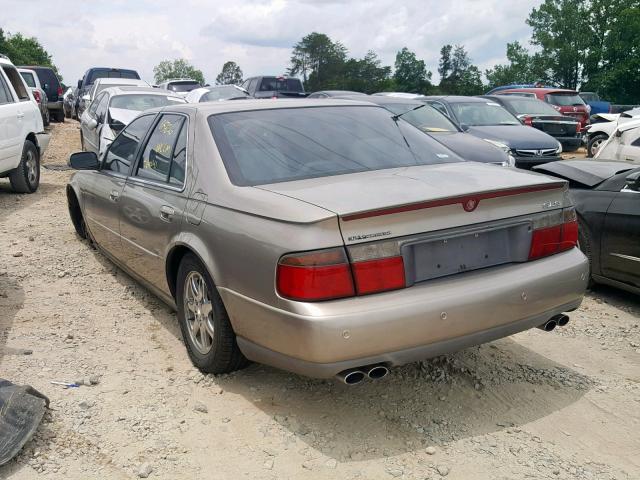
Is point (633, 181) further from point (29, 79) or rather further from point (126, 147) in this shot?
point (29, 79)

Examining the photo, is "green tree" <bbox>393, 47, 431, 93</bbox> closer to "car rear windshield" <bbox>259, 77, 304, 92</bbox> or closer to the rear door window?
"car rear windshield" <bbox>259, 77, 304, 92</bbox>

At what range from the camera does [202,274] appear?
3.50 m

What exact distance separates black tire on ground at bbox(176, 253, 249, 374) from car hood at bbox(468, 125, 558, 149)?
823 cm

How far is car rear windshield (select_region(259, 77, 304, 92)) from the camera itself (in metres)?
21.1

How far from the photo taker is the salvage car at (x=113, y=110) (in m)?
10.1

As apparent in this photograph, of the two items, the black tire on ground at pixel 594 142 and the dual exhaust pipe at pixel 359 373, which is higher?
the dual exhaust pipe at pixel 359 373

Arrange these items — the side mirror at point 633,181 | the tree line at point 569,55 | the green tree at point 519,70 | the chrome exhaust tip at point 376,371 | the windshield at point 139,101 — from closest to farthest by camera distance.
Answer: the chrome exhaust tip at point 376,371 → the side mirror at point 633,181 → the windshield at point 139,101 → the tree line at point 569,55 → the green tree at point 519,70

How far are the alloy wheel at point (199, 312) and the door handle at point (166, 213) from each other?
1.23 feet

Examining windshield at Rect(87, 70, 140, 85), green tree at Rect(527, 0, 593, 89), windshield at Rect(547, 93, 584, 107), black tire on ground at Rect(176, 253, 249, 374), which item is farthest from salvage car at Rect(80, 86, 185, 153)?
green tree at Rect(527, 0, 593, 89)

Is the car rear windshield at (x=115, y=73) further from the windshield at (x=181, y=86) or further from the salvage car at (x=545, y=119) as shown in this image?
the salvage car at (x=545, y=119)

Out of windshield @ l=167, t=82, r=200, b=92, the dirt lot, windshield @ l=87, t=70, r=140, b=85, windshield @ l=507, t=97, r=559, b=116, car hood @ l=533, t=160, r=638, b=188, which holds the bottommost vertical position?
the dirt lot

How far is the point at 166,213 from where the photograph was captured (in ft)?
12.7

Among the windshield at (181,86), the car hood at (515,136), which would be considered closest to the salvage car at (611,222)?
the car hood at (515,136)

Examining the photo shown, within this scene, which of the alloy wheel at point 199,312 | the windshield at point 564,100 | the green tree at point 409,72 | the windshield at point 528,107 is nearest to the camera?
the alloy wheel at point 199,312
